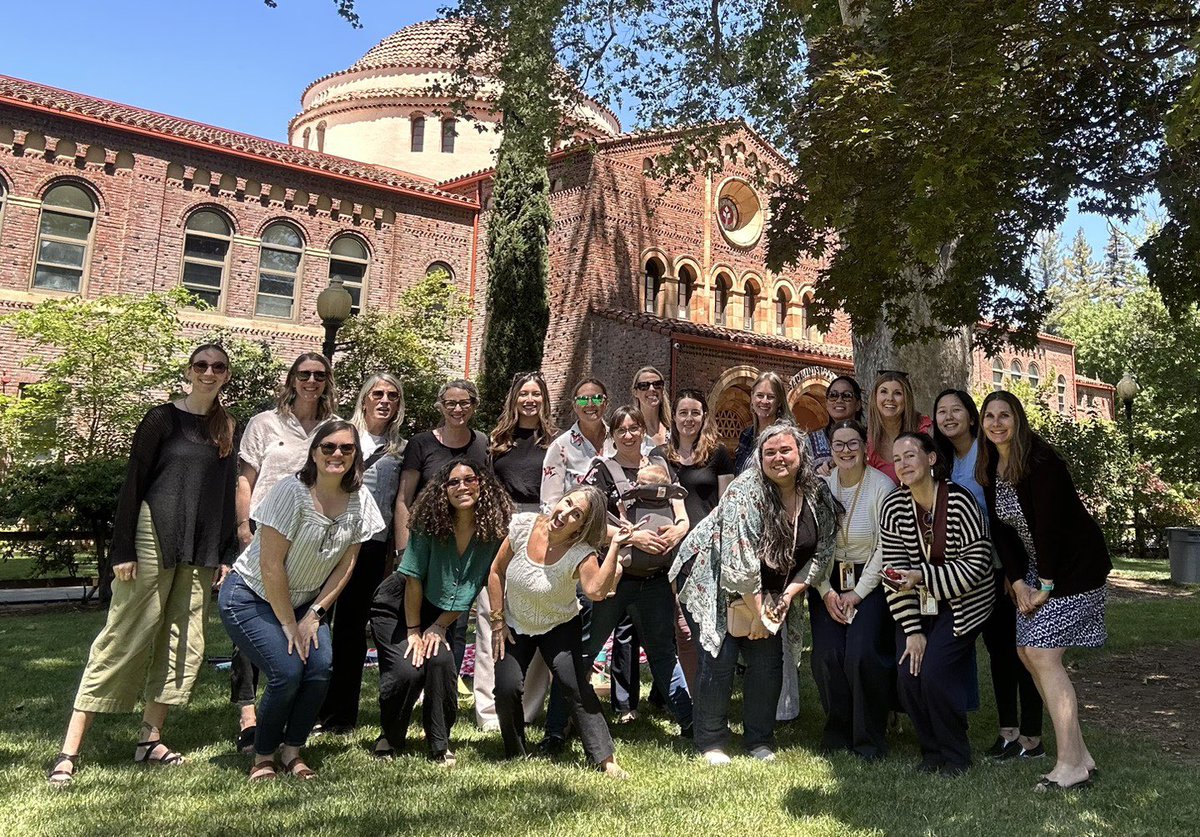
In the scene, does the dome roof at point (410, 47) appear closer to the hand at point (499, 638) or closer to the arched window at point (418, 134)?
the arched window at point (418, 134)

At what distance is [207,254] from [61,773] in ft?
56.7

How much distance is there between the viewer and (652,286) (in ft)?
67.4

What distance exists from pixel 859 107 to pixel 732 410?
14.5 meters

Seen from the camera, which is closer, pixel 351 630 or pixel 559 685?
pixel 559 685

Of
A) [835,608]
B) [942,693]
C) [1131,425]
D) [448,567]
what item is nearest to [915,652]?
[942,693]

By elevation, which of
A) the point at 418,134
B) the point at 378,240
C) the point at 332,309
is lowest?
the point at 332,309

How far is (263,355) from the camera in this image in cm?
1717

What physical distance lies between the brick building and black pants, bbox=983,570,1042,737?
449 inches

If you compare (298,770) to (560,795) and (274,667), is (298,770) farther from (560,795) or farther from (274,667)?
(560,795)

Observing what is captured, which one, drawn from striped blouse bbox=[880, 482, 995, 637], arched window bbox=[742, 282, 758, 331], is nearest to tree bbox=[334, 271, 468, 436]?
arched window bbox=[742, 282, 758, 331]

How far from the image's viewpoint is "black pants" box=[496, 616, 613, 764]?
4336 millimetres

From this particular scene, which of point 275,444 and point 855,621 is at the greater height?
point 275,444

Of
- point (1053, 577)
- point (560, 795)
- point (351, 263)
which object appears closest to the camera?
point (560, 795)

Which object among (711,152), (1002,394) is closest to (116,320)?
(711,152)
